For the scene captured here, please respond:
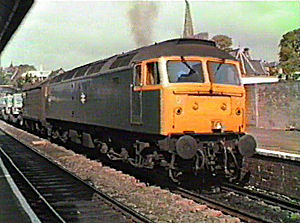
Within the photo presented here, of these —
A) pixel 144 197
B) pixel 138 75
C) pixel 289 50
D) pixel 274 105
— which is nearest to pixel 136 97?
pixel 138 75

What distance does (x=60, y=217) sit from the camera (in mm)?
9227

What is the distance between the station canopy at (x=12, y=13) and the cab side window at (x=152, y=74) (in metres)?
3.58

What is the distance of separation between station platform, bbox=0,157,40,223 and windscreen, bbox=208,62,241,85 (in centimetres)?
499

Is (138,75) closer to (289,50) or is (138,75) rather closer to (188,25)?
(188,25)

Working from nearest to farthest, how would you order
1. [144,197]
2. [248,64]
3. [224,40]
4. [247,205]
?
1. [247,205]
2. [144,197]
3. [224,40]
4. [248,64]

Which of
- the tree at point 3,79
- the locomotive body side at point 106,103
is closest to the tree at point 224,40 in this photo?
the locomotive body side at point 106,103

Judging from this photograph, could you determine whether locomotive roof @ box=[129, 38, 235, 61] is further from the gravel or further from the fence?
the fence

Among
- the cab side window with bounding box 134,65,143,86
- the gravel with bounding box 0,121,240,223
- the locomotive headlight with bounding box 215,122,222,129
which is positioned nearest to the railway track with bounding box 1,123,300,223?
the gravel with bounding box 0,121,240,223

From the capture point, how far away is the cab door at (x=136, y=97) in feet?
40.7

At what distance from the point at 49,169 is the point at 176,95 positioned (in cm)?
666

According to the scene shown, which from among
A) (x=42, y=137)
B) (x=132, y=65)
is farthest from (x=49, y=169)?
(x=42, y=137)

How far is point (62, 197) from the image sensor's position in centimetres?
1159

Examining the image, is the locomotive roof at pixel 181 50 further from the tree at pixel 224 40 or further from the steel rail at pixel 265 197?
the tree at pixel 224 40

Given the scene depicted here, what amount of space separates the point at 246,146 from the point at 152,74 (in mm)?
2658
